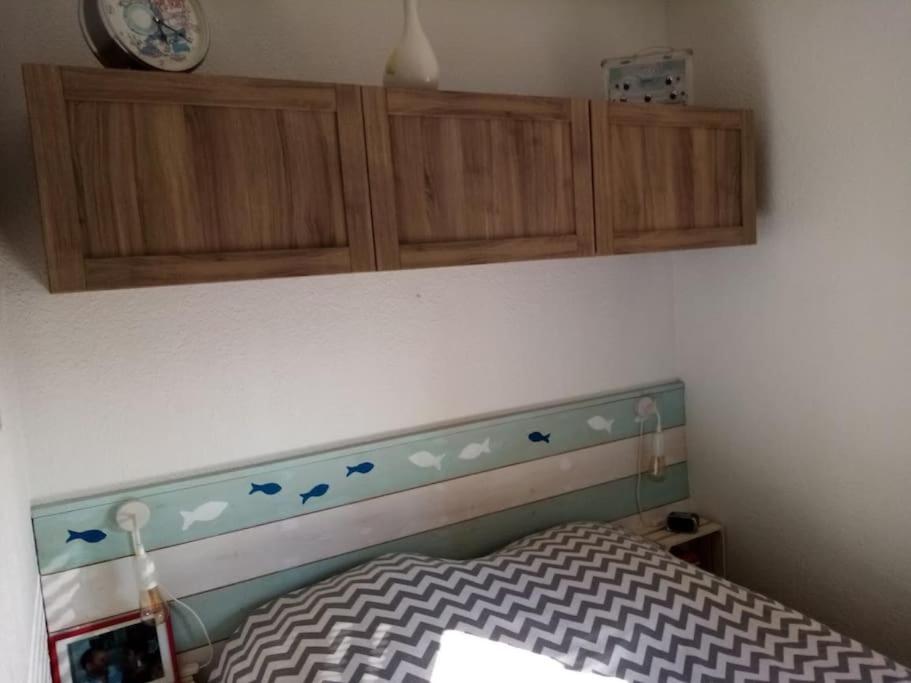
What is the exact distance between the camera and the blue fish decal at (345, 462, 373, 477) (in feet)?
5.88

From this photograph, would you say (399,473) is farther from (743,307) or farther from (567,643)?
(743,307)

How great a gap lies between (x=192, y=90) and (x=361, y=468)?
1002 mm

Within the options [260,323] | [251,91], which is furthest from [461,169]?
[260,323]

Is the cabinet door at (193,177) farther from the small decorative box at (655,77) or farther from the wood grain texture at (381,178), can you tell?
the small decorative box at (655,77)

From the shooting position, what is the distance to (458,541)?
1952 millimetres

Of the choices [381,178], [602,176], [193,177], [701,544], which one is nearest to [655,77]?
[602,176]

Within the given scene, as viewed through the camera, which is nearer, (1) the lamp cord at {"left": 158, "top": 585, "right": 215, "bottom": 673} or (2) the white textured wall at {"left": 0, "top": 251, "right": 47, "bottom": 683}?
(2) the white textured wall at {"left": 0, "top": 251, "right": 47, "bottom": 683}

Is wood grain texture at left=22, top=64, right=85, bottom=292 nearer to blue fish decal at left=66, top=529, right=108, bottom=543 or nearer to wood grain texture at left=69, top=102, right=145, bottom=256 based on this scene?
wood grain texture at left=69, top=102, right=145, bottom=256

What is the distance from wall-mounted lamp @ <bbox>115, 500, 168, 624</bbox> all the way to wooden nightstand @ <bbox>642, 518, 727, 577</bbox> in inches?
56.7

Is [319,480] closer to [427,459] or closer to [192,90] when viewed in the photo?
[427,459]

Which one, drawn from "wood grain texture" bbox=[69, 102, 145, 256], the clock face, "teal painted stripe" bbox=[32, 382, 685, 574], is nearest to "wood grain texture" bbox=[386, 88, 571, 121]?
the clock face

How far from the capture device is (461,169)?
1509 millimetres

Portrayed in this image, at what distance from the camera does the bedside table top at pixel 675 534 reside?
7.09ft

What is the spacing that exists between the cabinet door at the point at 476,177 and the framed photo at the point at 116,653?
1.04 m
